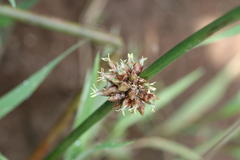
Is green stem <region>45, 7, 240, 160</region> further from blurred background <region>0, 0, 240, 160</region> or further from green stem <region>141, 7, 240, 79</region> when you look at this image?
blurred background <region>0, 0, 240, 160</region>

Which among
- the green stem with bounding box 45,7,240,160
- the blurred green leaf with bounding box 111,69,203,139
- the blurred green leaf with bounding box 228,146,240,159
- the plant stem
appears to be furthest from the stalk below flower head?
the blurred green leaf with bounding box 228,146,240,159

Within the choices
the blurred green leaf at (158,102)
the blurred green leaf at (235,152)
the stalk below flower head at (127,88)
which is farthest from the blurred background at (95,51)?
the stalk below flower head at (127,88)

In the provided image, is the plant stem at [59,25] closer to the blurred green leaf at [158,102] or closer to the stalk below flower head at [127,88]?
the blurred green leaf at [158,102]

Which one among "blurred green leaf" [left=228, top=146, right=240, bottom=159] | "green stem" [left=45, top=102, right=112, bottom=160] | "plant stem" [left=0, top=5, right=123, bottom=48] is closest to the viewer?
"green stem" [left=45, top=102, right=112, bottom=160]

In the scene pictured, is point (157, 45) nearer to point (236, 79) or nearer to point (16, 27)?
point (236, 79)

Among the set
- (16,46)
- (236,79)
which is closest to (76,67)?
(16,46)

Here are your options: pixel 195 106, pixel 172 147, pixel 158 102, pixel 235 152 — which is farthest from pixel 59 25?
pixel 235 152

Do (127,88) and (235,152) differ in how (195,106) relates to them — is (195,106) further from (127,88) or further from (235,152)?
(127,88)
